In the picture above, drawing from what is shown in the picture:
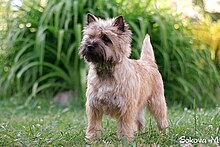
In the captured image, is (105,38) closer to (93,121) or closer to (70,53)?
(93,121)

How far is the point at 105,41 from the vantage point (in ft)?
12.8

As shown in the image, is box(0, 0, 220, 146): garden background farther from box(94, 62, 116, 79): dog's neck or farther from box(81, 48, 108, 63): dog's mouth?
box(81, 48, 108, 63): dog's mouth

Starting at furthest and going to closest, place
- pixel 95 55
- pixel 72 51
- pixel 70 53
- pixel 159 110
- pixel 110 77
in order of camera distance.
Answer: pixel 72 51
pixel 70 53
pixel 159 110
pixel 110 77
pixel 95 55

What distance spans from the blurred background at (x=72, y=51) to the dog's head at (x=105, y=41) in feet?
10.2

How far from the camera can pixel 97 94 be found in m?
3.90

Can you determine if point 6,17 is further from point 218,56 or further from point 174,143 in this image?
point 174,143

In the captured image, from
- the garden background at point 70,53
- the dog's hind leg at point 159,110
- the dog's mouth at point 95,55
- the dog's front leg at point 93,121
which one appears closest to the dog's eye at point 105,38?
the dog's mouth at point 95,55

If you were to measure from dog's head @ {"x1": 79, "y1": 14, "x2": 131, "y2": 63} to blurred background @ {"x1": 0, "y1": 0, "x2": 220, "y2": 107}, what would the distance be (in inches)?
122

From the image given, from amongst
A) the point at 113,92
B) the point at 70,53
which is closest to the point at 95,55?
the point at 113,92

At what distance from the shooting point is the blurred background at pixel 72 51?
730 centimetres

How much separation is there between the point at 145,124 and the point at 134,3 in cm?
323

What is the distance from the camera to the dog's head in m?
3.82

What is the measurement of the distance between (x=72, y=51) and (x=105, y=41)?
11.9ft

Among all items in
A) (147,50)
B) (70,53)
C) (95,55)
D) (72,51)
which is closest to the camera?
(95,55)
